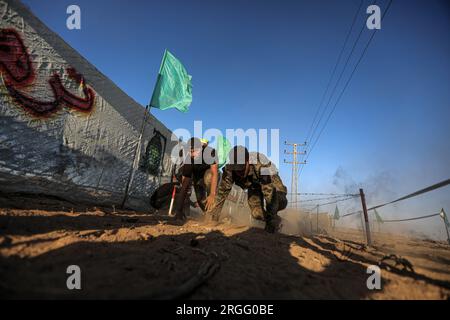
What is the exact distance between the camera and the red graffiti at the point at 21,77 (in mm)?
3381

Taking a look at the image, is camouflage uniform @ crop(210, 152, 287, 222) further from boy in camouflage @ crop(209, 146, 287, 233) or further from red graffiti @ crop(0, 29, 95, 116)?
red graffiti @ crop(0, 29, 95, 116)

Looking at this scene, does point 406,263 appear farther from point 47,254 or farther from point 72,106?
point 72,106

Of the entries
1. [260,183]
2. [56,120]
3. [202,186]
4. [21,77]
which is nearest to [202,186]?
[202,186]

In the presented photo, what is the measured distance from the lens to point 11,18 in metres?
3.40

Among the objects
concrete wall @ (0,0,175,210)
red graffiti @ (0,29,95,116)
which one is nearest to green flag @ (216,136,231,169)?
concrete wall @ (0,0,175,210)

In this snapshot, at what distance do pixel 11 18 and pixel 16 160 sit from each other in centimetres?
217

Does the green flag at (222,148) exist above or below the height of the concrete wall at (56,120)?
above

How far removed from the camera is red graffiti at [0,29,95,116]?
133 inches

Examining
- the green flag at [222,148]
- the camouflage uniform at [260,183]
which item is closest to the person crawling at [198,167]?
the camouflage uniform at [260,183]

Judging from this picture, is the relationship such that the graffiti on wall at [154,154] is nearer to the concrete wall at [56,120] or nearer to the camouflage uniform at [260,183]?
the concrete wall at [56,120]

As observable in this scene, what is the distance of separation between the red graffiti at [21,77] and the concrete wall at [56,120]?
0.04 feet

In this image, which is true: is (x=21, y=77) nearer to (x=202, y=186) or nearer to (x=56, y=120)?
(x=56, y=120)

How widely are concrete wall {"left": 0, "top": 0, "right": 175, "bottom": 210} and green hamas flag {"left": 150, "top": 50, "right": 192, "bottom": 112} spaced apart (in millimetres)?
841
